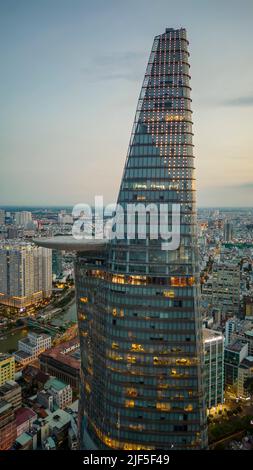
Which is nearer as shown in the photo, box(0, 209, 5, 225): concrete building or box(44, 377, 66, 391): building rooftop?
box(44, 377, 66, 391): building rooftop

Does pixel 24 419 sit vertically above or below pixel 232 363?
below

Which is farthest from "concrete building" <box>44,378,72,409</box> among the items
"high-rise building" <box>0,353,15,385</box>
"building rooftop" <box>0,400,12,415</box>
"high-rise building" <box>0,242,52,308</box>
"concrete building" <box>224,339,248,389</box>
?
"high-rise building" <box>0,242,52,308</box>

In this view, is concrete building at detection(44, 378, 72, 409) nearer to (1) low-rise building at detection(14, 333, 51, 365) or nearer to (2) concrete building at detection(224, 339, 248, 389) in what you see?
(1) low-rise building at detection(14, 333, 51, 365)

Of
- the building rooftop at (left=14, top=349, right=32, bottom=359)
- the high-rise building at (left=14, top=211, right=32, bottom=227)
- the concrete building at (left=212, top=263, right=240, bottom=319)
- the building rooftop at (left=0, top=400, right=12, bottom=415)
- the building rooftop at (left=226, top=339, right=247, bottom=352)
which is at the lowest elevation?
the building rooftop at (left=14, top=349, right=32, bottom=359)

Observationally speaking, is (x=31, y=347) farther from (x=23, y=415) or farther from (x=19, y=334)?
(x=23, y=415)

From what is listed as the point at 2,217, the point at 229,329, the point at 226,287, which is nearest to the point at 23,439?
→ the point at 229,329
